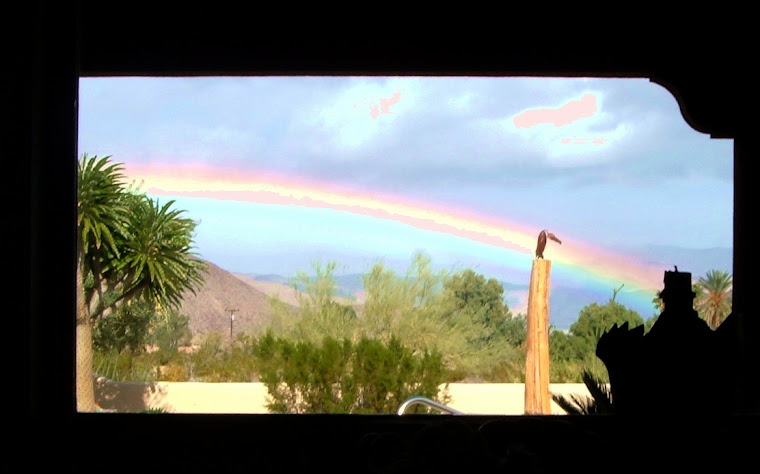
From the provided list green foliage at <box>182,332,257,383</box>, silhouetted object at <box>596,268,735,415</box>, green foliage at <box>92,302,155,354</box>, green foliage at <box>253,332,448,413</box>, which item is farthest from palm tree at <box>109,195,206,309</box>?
Answer: silhouetted object at <box>596,268,735,415</box>

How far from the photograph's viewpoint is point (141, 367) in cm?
649

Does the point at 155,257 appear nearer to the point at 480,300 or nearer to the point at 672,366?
the point at 480,300

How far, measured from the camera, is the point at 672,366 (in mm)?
1065

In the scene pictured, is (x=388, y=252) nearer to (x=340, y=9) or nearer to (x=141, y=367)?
(x=141, y=367)

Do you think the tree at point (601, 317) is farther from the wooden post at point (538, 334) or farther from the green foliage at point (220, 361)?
the green foliage at point (220, 361)

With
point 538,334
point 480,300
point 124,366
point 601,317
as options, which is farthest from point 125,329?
point 601,317

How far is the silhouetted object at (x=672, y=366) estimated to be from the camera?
1057mm

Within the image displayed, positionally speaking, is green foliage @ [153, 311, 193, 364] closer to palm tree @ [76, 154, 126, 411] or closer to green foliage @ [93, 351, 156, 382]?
Answer: green foliage @ [93, 351, 156, 382]

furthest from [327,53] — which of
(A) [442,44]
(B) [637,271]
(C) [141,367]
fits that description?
(C) [141,367]

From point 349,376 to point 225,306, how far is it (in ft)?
4.48

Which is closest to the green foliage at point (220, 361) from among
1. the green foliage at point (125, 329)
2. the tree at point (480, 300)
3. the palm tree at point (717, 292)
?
the green foliage at point (125, 329)

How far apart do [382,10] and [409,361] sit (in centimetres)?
441

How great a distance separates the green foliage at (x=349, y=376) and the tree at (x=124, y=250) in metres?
1.04

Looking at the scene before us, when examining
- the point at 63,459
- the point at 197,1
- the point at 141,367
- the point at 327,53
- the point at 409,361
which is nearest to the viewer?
the point at 63,459
